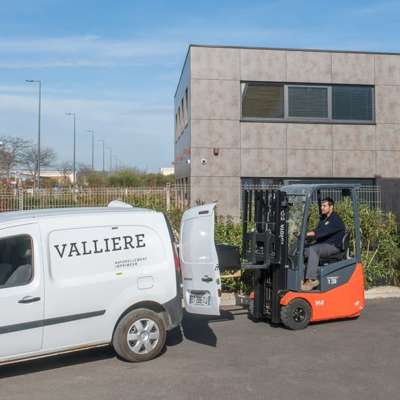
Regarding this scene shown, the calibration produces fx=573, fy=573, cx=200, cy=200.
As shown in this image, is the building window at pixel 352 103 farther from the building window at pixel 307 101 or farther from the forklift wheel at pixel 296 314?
the forklift wheel at pixel 296 314

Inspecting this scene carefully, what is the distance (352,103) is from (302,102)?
185 centimetres

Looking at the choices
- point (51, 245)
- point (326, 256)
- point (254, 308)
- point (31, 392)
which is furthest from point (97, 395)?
point (326, 256)

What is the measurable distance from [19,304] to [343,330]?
14.7ft

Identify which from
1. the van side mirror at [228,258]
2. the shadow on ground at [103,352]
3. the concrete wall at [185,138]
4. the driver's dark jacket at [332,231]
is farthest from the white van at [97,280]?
the concrete wall at [185,138]

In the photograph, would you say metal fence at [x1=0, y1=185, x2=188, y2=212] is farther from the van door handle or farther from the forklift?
the van door handle

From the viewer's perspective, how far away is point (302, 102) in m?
20.0

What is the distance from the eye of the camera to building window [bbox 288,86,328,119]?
19953 millimetres

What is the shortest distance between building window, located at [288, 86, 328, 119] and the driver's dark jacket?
39.6 ft

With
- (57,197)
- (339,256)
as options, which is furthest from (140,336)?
(57,197)

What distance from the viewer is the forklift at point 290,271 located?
26.2ft

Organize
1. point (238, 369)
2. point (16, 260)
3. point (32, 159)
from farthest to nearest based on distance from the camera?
point (32, 159) < point (238, 369) < point (16, 260)

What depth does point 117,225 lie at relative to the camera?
21.6ft

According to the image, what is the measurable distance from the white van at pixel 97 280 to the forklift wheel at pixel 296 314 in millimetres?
1512

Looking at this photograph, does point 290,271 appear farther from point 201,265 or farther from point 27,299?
point 27,299
